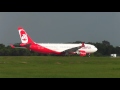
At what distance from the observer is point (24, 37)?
6144cm

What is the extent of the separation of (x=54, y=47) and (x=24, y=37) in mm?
6658

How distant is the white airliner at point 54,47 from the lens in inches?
2328

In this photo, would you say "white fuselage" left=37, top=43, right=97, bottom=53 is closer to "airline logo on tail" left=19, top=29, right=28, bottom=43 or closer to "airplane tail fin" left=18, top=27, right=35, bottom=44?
"airplane tail fin" left=18, top=27, right=35, bottom=44

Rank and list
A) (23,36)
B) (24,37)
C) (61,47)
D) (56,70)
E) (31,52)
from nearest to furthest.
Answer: (56,70), (61,47), (24,37), (23,36), (31,52)

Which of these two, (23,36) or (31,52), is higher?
(23,36)

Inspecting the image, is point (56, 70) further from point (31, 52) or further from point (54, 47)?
point (31, 52)

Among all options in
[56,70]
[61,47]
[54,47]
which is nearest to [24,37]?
[54,47]

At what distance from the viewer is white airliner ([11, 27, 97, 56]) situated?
5912 cm
